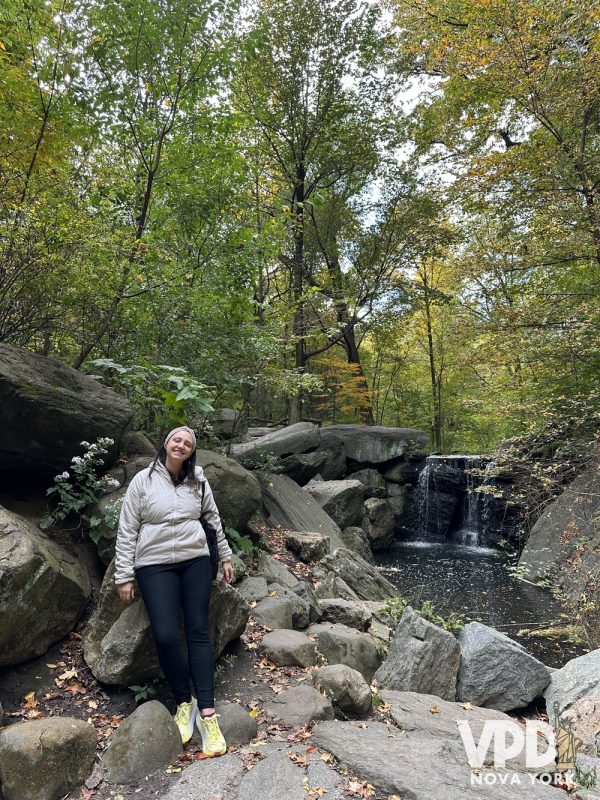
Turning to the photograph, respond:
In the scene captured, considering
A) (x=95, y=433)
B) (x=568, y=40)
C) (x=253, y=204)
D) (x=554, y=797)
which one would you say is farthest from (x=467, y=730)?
(x=568, y=40)

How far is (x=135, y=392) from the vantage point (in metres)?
5.64

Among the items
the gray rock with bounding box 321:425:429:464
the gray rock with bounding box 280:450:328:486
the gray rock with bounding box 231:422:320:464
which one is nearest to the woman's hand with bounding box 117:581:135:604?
the gray rock with bounding box 231:422:320:464

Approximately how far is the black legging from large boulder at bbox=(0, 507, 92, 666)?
71 cm

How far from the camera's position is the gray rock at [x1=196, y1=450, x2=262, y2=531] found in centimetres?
581

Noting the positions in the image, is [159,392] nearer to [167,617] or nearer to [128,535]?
[128,535]

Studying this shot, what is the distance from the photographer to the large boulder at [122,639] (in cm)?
304

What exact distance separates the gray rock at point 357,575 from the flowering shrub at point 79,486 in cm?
400

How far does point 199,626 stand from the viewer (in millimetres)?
2943

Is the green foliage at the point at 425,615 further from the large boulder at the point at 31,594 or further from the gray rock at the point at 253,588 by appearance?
the large boulder at the point at 31,594

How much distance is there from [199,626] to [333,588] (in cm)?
388

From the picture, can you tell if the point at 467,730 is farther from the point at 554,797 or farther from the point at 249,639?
the point at 249,639

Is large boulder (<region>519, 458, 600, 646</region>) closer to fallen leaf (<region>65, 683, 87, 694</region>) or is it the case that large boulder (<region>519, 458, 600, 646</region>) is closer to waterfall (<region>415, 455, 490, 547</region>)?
waterfall (<region>415, 455, 490, 547</region>)

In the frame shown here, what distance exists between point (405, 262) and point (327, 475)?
7637 mm

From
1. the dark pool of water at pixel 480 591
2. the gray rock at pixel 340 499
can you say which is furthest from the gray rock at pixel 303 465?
the dark pool of water at pixel 480 591
